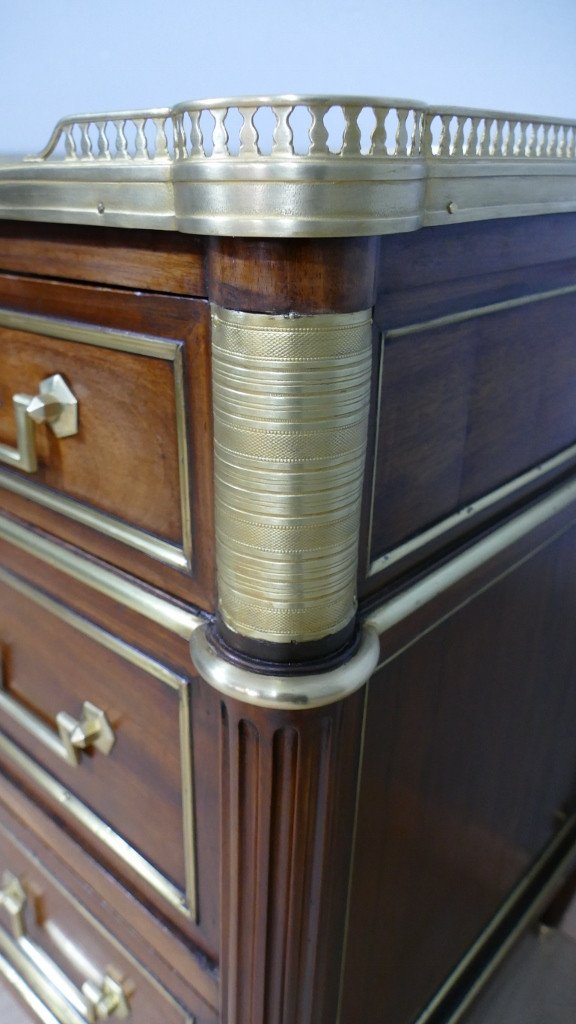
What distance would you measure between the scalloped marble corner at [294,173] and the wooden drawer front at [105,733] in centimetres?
23

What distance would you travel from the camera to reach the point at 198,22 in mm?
664

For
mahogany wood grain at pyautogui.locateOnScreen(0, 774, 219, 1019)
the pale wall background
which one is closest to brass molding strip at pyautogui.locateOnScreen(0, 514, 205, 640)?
mahogany wood grain at pyautogui.locateOnScreen(0, 774, 219, 1019)

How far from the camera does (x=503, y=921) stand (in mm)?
711

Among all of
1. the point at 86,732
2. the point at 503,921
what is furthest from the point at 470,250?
the point at 503,921

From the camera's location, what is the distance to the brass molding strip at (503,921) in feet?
2.13

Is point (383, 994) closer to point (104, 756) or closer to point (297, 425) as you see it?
point (104, 756)

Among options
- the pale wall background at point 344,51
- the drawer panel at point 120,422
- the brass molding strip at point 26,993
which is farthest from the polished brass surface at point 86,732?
the pale wall background at point 344,51

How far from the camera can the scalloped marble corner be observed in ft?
0.76

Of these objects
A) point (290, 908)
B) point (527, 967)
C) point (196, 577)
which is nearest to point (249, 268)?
point (196, 577)

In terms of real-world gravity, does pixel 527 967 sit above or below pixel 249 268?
below

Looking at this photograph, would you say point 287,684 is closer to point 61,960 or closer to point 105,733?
point 105,733

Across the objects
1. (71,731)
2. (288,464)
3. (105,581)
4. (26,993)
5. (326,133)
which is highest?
(326,133)

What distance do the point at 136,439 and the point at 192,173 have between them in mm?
136

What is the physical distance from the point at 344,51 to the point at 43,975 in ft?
2.75
